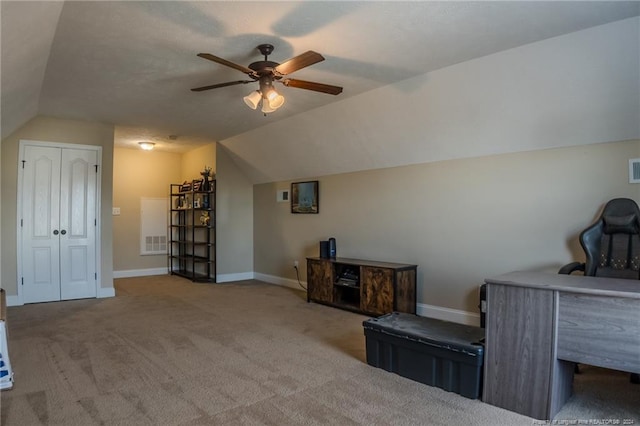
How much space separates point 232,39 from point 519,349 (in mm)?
2932

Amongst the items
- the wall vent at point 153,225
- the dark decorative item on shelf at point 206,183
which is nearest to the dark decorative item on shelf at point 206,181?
the dark decorative item on shelf at point 206,183

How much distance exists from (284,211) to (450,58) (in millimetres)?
4021

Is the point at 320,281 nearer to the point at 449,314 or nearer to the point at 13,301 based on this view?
the point at 449,314

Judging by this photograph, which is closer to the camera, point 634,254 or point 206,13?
point 206,13

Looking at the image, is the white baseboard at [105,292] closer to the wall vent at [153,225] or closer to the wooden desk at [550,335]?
the wall vent at [153,225]

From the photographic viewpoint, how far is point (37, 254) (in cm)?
533

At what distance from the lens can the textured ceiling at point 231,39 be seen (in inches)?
101

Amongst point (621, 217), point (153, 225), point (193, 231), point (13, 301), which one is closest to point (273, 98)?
point (621, 217)

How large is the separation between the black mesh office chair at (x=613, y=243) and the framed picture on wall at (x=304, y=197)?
363 centimetres

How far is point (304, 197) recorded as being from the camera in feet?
20.7

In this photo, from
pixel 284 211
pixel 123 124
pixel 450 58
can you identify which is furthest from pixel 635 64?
pixel 123 124

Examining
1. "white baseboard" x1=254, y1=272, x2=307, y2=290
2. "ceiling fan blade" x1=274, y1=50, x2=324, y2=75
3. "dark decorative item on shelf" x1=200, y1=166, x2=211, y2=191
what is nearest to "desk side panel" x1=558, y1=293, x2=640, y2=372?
"ceiling fan blade" x1=274, y1=50, x2=324, y2=75

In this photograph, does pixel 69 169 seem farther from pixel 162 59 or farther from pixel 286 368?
pixel 286 368

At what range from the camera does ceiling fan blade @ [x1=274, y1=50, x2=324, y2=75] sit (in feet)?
8.89
